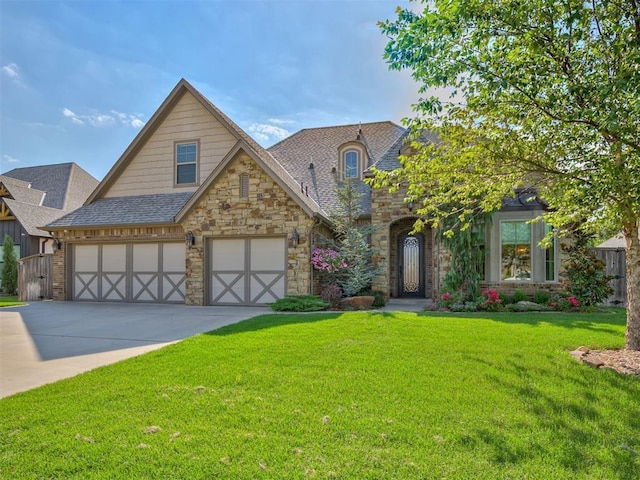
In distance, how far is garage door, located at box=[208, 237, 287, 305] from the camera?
12.1 m

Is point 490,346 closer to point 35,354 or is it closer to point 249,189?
point 35,354

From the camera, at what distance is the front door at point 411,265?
48.2 feet

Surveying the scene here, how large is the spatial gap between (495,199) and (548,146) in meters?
1.07

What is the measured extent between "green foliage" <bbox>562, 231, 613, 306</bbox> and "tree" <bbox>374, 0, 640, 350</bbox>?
548cm

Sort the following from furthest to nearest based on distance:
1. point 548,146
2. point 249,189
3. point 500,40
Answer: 1. point 249,189
2. point 548,146
3. point 500,40

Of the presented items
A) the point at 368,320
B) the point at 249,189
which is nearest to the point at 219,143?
the point at 249,189

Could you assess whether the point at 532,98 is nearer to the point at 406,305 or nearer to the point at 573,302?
the point at 573,302

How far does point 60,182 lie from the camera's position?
26.2 m

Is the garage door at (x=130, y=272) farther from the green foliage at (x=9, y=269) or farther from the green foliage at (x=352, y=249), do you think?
the green foliage at (x=9, y=269)

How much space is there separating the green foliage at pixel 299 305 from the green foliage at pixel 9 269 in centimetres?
1663

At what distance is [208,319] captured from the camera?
376 inches

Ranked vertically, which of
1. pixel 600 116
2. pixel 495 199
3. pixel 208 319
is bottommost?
pixel 208 319

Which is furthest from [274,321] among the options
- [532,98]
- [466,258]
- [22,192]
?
[22,192]

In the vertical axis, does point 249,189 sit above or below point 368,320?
above
